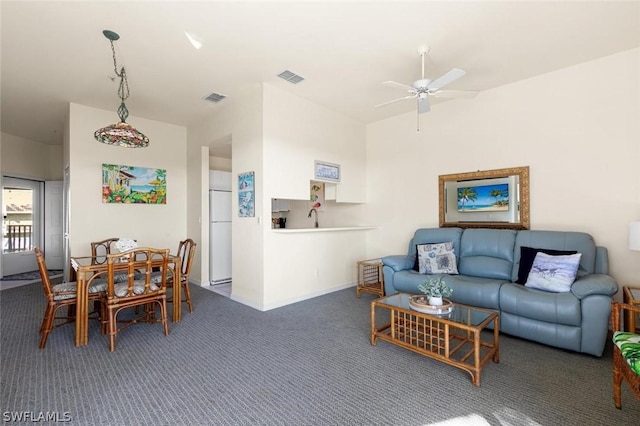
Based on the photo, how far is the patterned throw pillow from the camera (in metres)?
1.51

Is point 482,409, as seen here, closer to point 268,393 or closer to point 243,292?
point 268,393

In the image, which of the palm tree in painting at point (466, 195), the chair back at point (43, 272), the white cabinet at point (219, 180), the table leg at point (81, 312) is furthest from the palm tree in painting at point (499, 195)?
the chair back at point (43, 272)

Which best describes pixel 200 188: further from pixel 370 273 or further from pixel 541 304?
pixel 541 304

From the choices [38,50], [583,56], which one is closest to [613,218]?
[583,56]

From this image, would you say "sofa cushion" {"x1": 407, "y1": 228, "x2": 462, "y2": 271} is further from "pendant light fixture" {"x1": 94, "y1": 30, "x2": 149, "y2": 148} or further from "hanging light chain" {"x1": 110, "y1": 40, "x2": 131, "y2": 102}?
"hanging light chain" {"x1": 110, "y1": 40, "x2": 131, "y2": 102}

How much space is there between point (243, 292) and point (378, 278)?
2.26m

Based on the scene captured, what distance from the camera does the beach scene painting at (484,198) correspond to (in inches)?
154

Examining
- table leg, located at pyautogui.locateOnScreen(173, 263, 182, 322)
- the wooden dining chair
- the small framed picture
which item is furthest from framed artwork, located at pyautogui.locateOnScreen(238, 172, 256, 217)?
the wooden dining chair

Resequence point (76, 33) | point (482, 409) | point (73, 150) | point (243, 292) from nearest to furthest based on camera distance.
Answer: point (482, 409) → point (76, 33) → point (243, 292) → point (73, 150)

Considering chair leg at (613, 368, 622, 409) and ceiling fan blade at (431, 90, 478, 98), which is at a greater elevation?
ceiling fan blade at (431, 90, 478, 98)

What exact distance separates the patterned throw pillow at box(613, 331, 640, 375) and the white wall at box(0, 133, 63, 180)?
363 inches

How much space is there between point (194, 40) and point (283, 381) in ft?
10.5

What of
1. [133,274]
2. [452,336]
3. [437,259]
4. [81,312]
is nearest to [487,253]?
[437,259]

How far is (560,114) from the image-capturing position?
3.48 meters
